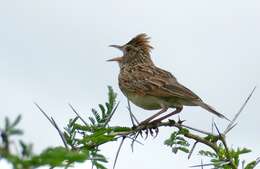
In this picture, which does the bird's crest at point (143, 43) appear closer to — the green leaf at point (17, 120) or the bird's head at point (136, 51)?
the bird's head at point (136, 51)

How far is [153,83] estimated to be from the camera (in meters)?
7.98

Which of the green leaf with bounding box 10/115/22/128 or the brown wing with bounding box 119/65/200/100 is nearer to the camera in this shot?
the green leaf with bounding box 10/115/22/128

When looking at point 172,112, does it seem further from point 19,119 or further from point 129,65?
point 19,119

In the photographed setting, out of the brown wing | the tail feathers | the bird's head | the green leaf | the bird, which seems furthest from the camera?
the bird's head

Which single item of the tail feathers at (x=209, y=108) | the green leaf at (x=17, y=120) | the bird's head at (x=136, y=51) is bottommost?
the tail feathers at (x=209, y=108)

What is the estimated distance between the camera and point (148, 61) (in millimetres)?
10047

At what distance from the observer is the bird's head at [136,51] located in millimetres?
9812

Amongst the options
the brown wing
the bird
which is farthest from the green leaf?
the brown wing

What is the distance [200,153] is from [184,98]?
116 inches

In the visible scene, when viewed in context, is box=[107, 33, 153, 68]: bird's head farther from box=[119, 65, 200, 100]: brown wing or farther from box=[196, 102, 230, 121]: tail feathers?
box=[196, 102, 230, 121]: tail feathers

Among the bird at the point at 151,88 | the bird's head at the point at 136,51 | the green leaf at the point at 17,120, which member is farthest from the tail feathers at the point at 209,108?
the green leaf at the point at 17,120

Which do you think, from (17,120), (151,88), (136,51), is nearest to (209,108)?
(151,88)

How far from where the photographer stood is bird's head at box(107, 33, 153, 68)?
981cm

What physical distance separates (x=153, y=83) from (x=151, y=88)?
109 millimetres
